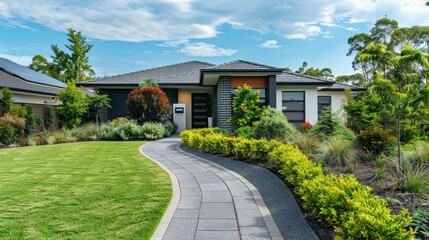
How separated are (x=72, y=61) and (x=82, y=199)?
35.6 metres

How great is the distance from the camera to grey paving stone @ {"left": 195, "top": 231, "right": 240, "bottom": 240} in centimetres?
305

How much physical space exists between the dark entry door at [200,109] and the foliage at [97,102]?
5566 millimetres

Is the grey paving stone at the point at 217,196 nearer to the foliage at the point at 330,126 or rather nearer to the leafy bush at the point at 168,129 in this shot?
the foliage at the point at 330,126

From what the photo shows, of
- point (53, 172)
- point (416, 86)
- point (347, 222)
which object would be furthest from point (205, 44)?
point (347, 222)

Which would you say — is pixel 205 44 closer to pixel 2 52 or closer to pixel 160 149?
pixel 160 149

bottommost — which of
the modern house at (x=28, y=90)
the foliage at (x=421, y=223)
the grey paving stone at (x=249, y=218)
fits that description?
the grey paving stone at (x=249, y=218)

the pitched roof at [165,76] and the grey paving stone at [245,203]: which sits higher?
the pitched roof at [165,76]

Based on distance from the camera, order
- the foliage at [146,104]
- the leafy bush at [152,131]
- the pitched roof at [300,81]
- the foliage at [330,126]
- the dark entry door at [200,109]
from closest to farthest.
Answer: the foliage at [330,126] < the leafy bush at [152,131] < the foliage at [146,104] < the pitched roof at [300,81] < the dark entry door at [200,109]

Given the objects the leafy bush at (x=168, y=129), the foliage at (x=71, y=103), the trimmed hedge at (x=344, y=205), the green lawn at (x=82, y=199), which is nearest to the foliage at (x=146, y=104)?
the leafy bush at (x=168, y=129)

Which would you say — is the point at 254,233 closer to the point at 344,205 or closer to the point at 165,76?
the point at 344,205

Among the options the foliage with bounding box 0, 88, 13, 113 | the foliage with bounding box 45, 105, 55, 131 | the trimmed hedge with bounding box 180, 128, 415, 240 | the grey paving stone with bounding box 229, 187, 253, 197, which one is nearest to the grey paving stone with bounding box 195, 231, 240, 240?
the trimmed hedge with bounding box 180, 128, 415, 240

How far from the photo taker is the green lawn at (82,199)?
3252 mm

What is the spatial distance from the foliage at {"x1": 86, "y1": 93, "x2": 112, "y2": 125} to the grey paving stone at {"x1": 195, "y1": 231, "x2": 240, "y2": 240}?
585 inches

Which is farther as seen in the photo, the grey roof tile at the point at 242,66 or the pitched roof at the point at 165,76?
the pitched roof at the point at 165,76
